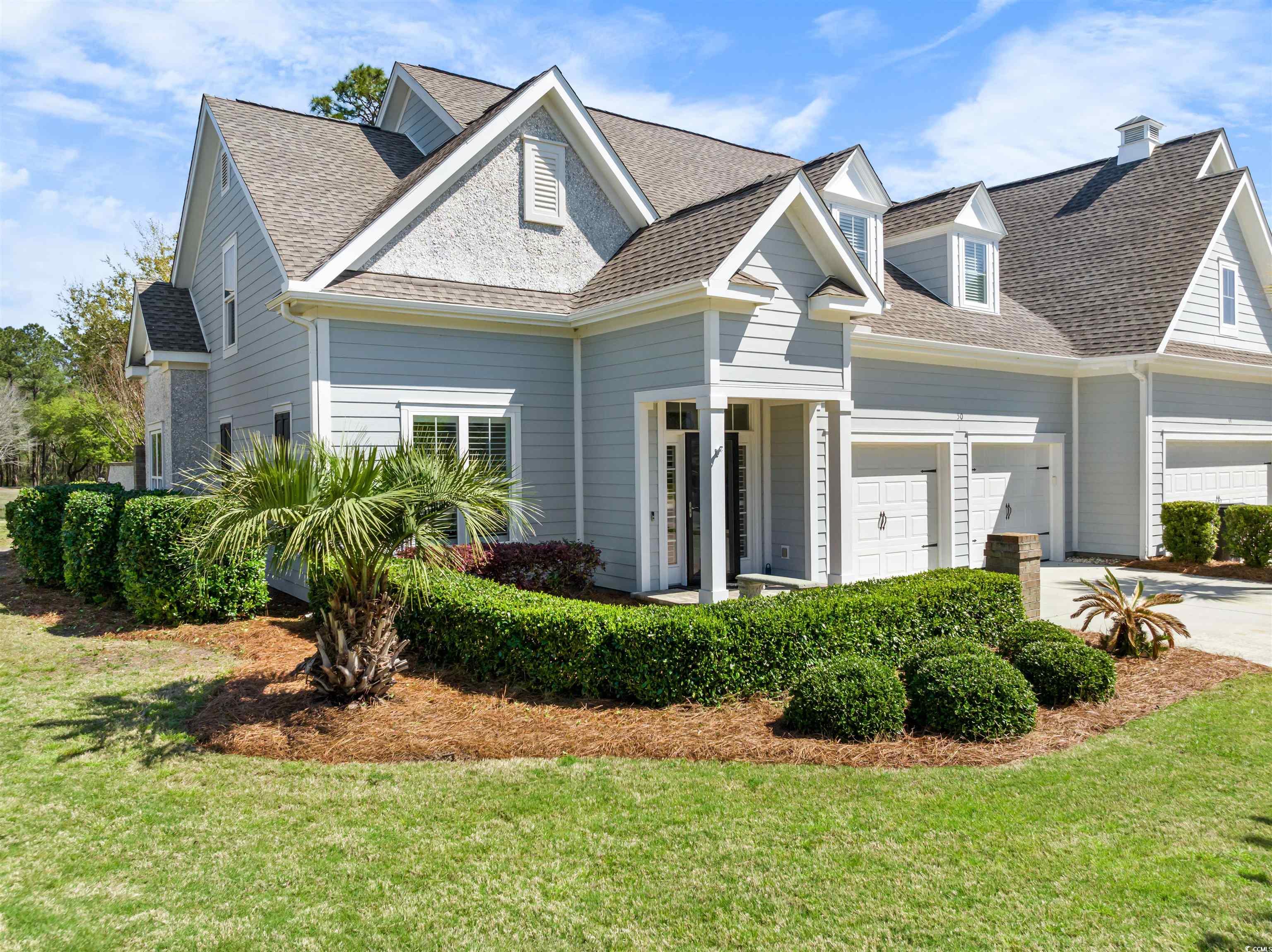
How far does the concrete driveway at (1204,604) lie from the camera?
921cm

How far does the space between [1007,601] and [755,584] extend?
106 inches

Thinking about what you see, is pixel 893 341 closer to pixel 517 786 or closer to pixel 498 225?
pixel 498 225

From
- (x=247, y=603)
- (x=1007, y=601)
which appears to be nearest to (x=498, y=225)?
(x=247, y=603)

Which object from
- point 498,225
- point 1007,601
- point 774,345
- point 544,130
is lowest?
point 1007,601

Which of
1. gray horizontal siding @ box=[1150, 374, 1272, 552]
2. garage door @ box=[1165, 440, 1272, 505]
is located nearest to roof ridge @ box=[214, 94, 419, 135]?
gray horizontal siding @ box=[1150, 374, 1272, 552]

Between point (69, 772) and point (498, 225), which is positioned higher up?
point (498, 225)

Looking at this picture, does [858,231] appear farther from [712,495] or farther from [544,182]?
[712,495]

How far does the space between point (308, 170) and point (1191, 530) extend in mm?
15996

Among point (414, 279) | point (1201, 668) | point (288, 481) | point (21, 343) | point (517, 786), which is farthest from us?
point (21, 343)

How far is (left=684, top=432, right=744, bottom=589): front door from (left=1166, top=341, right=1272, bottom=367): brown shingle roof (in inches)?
363

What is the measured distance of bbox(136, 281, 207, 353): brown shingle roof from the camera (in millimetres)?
14578

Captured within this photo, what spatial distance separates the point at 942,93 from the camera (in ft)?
44.2

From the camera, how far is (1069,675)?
709cm

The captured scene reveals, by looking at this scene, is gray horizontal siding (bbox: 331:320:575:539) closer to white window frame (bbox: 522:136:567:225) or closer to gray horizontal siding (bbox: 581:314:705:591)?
gray horizontal siding (bbox: 581:314:705:591)
